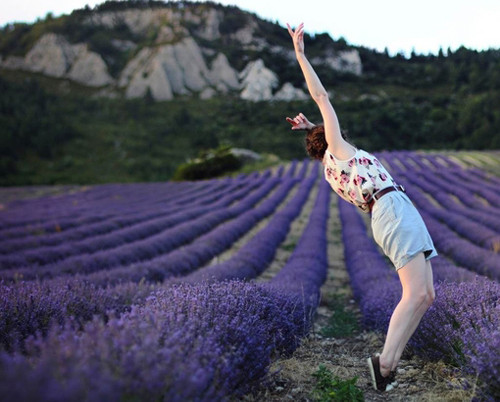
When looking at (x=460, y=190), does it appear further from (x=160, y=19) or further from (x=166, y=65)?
(x=160, y=19)

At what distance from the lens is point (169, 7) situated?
95.1m

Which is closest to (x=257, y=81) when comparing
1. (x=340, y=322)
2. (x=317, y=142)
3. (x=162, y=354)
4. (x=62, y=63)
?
(x=62, y=63)

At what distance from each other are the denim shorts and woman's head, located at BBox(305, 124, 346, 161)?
1.43 ft

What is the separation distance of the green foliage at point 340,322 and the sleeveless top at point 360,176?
7.09 ft

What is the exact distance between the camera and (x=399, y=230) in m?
2.28

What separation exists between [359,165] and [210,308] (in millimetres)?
1030

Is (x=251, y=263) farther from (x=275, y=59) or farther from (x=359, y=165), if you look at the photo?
(x=275, y=59)

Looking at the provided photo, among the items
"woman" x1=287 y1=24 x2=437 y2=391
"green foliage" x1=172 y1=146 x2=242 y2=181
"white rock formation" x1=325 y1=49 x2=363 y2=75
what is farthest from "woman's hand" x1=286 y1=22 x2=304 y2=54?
"white rock formation" x1=325 y1=49 x2=363 y2=75

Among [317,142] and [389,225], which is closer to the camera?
[389,225]

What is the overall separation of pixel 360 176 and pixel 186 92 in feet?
230

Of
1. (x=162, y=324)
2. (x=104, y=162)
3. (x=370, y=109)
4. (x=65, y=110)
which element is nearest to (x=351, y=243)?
(x=162, y=324)

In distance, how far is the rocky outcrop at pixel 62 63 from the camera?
69.1m

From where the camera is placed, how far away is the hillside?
42625 mm

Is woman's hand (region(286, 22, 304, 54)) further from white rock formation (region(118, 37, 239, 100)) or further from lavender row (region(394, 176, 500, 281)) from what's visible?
white rock formation (region(118, 37, 239, 100))
